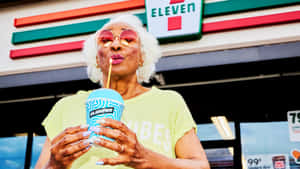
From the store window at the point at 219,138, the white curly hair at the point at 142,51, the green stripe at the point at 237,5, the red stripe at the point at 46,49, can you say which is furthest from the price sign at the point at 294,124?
the white curly hair at the point at 142,51

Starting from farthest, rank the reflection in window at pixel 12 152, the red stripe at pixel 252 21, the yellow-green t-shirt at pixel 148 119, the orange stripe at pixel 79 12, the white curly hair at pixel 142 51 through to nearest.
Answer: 1. the reflection in window at pixel 12 152
2. the orange stripe at pixel 79 12
3. the red stripe at pixel 252 21
4. the white curly hair at pixel 142 51
5. the yellow-green t-shirt at pixel 148 119

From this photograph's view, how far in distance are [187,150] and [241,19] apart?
9.32 ft

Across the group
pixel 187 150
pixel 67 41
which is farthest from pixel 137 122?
pixel 67 41

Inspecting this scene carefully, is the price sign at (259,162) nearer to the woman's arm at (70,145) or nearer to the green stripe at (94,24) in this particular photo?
the green stripe at (94,24)

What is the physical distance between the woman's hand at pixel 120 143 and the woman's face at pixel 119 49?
57cm

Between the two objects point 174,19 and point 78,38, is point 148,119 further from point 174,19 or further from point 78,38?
point 78,38

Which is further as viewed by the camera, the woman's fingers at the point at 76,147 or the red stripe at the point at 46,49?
the red stripe at the point at 46,49

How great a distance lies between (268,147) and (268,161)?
0.21m

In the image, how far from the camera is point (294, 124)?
4.73 metres

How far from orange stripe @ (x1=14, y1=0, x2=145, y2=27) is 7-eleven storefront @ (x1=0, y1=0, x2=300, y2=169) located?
15 mm

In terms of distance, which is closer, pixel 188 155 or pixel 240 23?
pixel 188 155

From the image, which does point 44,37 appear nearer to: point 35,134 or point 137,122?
point 35,134

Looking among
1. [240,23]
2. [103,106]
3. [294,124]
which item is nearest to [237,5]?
[240,23]

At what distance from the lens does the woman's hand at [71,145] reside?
110 cm
